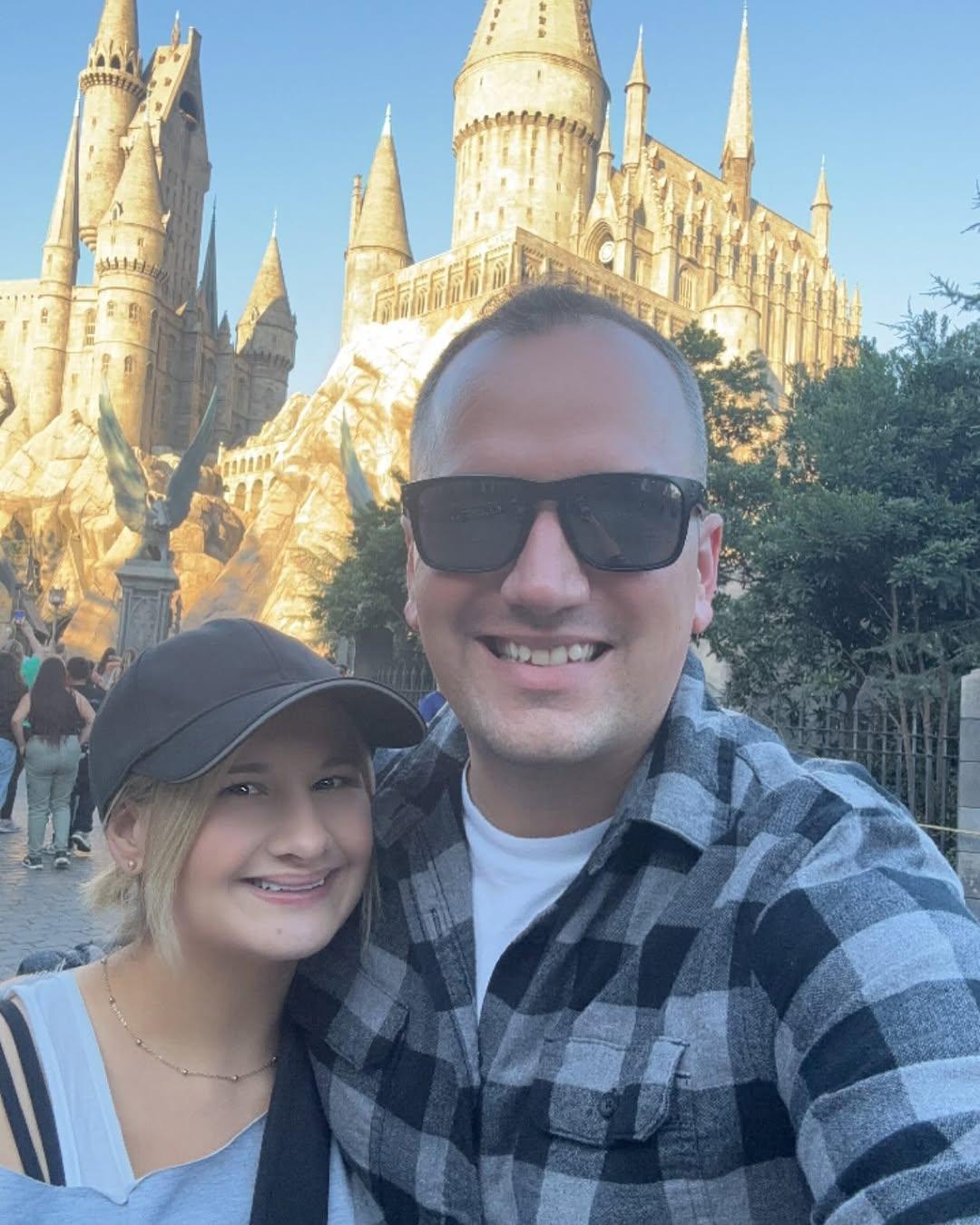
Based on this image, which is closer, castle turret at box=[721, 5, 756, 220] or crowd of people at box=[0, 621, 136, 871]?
crowd of people at box=[0, 621, 136, 871]

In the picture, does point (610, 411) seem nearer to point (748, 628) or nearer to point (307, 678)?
point (307, 678)

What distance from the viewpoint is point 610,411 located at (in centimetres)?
153

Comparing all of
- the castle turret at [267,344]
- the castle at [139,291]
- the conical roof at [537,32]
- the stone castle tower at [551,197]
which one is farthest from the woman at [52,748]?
the castle turret at [267,344]

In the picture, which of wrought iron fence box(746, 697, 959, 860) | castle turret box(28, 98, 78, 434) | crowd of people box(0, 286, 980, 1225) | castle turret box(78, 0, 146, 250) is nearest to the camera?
crowd of people box(0, 286, 980, 1225)

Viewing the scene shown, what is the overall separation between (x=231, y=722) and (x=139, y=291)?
62513 mm

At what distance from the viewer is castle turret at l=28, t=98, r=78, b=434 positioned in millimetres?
60375

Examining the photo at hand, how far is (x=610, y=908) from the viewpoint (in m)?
1.40

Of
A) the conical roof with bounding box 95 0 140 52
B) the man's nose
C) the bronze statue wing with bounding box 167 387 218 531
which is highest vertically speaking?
the conical roof with bounding box 95 0 140 52

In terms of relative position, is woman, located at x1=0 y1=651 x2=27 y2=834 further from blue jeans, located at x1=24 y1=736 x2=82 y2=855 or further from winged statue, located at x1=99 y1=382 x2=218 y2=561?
winged statue, located at x1=99 y1=382 x2=218 y2=561

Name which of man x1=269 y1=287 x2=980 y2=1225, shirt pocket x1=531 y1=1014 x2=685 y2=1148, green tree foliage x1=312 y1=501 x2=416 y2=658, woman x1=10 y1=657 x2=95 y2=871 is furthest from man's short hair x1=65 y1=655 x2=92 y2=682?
green tree foliage x1=312 y1=501 x2=416 y2=658

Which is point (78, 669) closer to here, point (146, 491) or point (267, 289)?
point (146, 491)

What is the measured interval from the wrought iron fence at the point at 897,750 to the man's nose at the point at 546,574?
6.47 metres

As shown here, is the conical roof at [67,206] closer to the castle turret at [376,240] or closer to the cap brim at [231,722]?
the castle turret at [376,240]

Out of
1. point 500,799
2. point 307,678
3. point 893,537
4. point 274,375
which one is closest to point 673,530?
point 500,799
